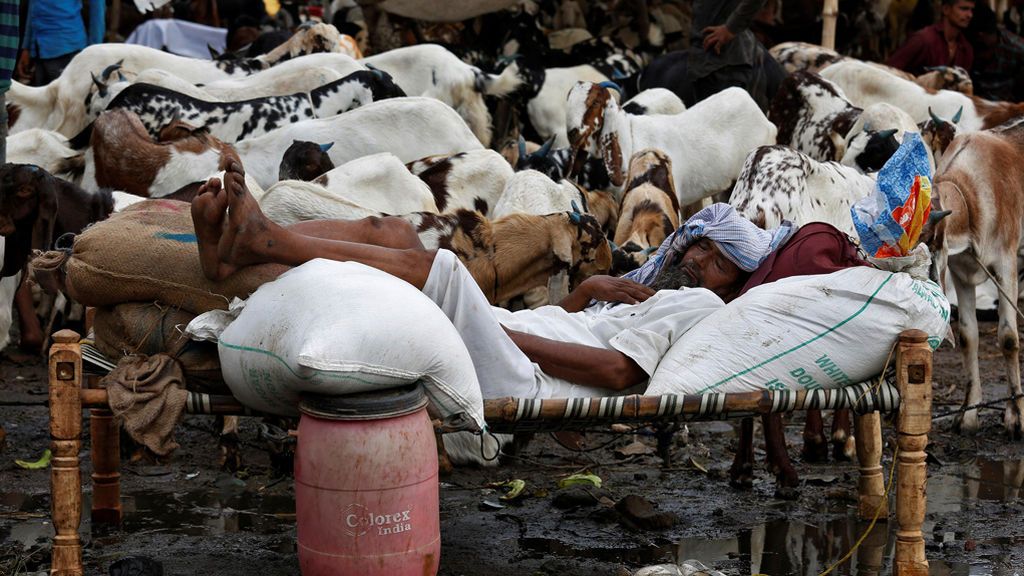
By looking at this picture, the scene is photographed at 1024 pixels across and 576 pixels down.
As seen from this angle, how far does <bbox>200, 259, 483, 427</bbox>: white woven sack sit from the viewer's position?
3834 millimetres

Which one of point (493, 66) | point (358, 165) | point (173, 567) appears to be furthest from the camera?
point (493, 66)

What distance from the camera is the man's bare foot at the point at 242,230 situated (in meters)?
4.24

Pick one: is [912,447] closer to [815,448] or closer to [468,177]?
[815,448]

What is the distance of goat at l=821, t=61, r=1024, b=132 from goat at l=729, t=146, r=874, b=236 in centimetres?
293

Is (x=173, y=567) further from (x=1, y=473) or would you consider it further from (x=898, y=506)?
(x=898, y=506)

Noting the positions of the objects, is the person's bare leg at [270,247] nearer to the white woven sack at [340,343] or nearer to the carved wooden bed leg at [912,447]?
the white woven sack at [340,343]

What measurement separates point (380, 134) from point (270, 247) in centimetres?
458

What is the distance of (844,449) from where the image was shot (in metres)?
6.16

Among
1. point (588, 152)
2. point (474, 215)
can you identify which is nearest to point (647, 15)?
point (588, 152)

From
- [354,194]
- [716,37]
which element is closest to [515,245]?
[354,194]

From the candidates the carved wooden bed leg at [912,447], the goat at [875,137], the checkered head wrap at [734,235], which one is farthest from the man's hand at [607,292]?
the goat at [875,137]

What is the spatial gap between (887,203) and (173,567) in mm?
2730

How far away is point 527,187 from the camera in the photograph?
7645 mm

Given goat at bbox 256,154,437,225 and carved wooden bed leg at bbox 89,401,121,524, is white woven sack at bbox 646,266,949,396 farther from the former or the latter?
goat at bbox 256,154,437,225
